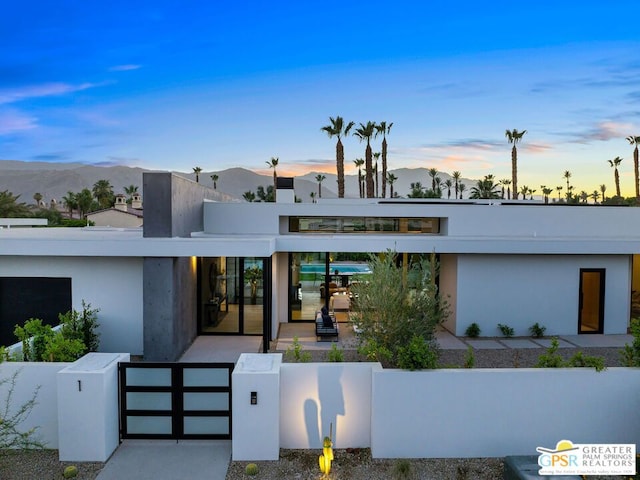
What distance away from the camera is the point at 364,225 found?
55.5 feet

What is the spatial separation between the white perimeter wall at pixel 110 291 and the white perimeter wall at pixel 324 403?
6.19m

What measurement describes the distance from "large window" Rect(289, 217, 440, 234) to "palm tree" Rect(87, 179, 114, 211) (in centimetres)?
5936

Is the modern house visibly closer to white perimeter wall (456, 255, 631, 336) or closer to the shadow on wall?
white perimeter wall (456, 255, 631, 336)

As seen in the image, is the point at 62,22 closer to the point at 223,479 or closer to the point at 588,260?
the point at 223,479

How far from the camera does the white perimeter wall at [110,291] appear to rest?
11.6 m

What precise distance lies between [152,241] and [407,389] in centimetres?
717

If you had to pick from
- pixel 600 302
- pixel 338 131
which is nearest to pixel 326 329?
pixel 600 302

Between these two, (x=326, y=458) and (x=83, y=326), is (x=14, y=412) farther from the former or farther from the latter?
(x=326, y=458)

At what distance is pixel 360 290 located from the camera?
8617mm

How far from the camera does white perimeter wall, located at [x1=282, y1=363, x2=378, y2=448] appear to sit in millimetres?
7086

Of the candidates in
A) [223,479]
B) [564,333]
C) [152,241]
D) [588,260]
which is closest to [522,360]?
[564,333]

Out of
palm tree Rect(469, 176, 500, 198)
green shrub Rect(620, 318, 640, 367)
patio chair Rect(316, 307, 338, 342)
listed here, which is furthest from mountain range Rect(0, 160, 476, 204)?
green shrub Rect(620, 318, 640, 367)

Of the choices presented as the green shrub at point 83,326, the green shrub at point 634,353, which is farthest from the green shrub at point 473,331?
the green shrub at point 83,326
